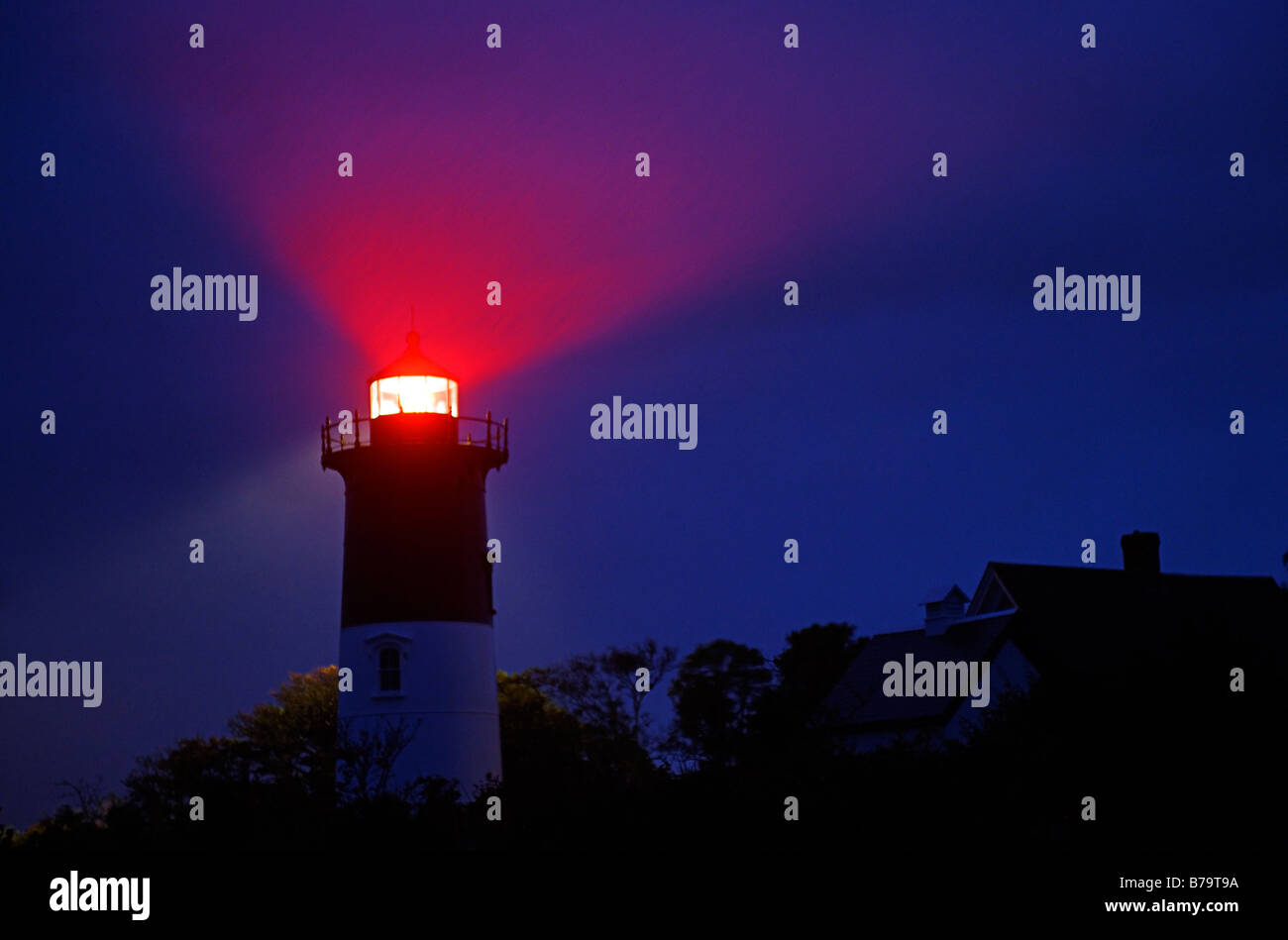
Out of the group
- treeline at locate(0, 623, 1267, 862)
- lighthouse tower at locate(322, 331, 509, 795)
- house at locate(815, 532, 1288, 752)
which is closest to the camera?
treeline at locate(0, 623, 1267, 862)

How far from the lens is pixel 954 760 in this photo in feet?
80.3

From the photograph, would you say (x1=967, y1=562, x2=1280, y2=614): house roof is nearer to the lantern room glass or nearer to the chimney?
the chimney

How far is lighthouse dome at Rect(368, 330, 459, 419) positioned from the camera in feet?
120

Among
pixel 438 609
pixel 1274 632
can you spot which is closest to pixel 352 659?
pixel 438 609

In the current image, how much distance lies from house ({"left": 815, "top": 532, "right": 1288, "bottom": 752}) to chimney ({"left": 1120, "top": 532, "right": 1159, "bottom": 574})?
28 mm

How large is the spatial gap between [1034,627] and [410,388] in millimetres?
17207

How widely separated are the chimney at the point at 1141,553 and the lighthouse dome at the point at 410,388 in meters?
21.3

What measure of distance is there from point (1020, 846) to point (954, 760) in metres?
5.38

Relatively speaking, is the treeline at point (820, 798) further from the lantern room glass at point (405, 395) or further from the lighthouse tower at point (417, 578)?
the lantern room glass at point (405, 395)

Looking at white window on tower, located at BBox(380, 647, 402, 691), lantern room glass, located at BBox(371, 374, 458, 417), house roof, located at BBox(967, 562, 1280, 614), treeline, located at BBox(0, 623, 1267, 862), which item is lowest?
treeline, located at BBox(0, 623, 1267, 862)

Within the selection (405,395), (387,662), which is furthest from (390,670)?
(405,395)

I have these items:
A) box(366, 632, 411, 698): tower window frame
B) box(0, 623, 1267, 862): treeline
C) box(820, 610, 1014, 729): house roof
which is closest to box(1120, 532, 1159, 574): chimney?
box(820, 610, 1014, 729): house roof

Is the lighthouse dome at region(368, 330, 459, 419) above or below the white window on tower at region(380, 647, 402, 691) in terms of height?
above
